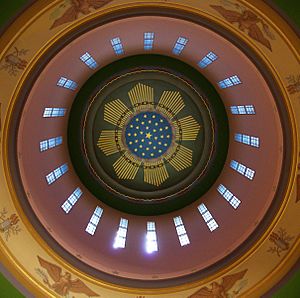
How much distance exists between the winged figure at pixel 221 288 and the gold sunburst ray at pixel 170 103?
8.55 m

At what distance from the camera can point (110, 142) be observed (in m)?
18.9

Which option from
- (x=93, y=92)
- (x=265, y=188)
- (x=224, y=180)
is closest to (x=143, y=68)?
(x=93, y=92)

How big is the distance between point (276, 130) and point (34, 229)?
10024 mm

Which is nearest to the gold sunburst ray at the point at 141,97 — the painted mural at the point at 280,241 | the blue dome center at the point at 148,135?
the blue dome center at the point at 148,135

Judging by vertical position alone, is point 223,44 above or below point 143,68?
above

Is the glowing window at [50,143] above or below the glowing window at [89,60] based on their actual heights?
below

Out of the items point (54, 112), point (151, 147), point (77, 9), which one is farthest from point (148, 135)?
point (77, 9)

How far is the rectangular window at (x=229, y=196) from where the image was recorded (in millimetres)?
16041

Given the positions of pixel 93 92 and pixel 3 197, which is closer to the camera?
pixel 3 197

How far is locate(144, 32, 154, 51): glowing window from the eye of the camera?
47.5ft

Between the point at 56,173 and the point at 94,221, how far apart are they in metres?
2.90

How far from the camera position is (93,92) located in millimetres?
17406

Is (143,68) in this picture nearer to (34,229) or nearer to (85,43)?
(85,43)

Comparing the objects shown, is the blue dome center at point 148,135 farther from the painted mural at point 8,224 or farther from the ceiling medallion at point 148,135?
the painted mural at point 8,224
